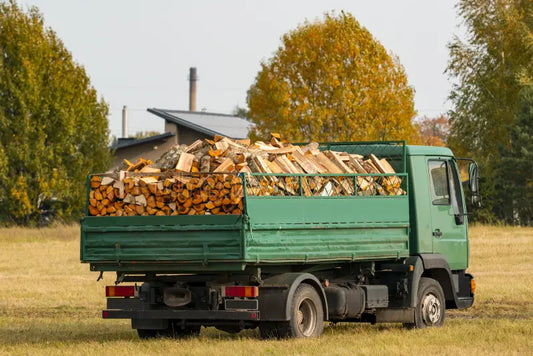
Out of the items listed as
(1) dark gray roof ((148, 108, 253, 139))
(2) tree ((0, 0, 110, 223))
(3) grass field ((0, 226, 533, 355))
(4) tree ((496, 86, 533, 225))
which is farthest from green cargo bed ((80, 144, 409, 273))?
(1) dark gray roof ((148, 108, 253, 139))

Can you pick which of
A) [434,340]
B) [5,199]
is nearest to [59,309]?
[434,340]

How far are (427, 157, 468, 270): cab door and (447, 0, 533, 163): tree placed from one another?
1654 inches

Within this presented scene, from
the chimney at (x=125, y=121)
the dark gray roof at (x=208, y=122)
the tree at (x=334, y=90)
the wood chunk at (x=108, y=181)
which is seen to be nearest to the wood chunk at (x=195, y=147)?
the wood chunk at (x=108, y=181)

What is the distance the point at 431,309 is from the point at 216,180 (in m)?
4.65

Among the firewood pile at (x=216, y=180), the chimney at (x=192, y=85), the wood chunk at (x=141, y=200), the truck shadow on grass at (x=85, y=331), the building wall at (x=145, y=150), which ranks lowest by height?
the truck shadow on grass at (x=85, y=331)

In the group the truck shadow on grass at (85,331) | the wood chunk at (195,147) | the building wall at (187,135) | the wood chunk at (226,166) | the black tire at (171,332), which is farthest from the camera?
the building wall at (187,135)

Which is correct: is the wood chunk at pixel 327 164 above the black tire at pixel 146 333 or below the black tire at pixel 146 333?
above

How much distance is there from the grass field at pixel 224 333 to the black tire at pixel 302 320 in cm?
20

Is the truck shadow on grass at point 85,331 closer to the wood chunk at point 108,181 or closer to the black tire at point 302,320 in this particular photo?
the black tire at point 302,320

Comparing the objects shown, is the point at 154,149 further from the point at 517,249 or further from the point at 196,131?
the point at 517,249

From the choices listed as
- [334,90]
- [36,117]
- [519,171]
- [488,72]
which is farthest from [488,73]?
[36,117]

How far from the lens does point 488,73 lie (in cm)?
6075

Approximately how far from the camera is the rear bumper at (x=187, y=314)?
13.6 meters

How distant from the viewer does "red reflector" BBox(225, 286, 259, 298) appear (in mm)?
13648
